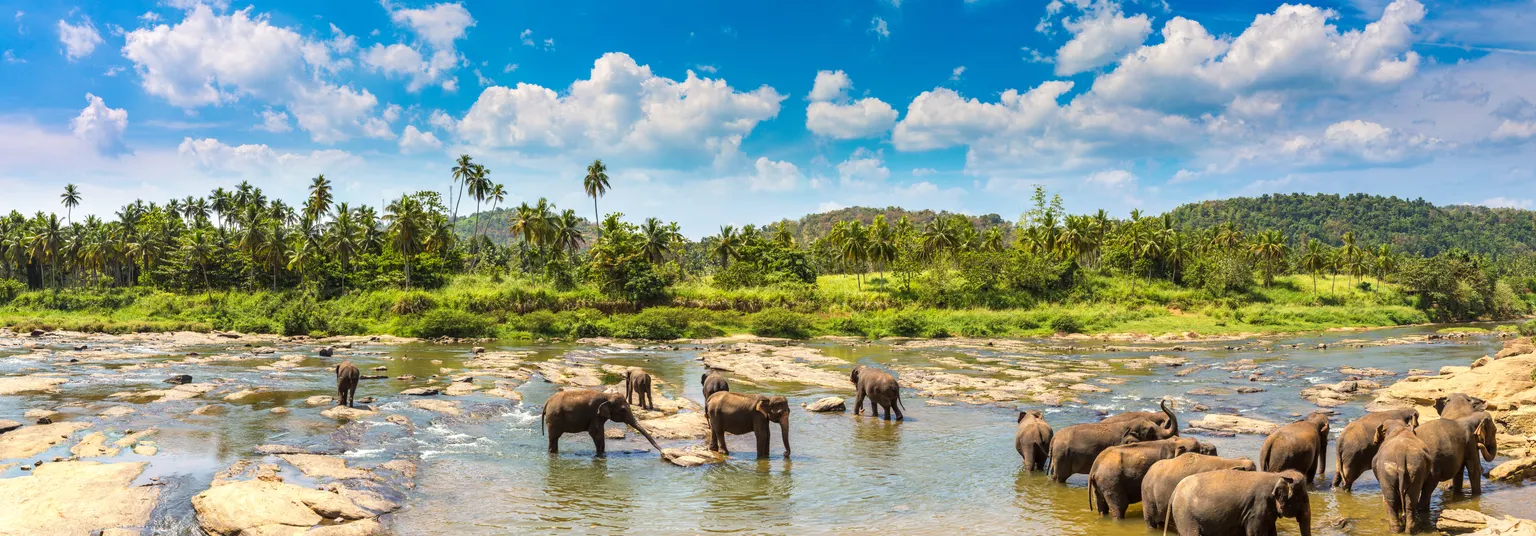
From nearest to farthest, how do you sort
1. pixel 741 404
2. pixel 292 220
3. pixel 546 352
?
pixel 741 404 → pixel 546 352 → pixel 292 220

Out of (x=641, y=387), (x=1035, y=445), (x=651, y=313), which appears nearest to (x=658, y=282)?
(x=651, y=313)

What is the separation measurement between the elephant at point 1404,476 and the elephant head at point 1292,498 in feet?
8.90

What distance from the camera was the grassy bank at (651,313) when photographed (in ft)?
208

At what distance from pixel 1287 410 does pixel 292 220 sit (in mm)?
118681

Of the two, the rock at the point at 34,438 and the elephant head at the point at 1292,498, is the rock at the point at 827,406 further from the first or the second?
the rock at the point at 34,438

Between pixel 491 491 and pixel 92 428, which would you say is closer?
pixel 491 491

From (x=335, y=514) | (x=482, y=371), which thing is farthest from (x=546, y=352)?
(x=335, y=514)

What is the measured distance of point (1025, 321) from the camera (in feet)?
238

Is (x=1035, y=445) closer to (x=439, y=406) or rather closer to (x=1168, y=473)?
(x=1168, y=473)

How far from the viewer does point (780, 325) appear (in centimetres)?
6744

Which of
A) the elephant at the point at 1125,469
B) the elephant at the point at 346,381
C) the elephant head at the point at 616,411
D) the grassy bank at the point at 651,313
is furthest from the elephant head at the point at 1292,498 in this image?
the grassy bank at the point at 651,313

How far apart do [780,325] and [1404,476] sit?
5639 centimetres

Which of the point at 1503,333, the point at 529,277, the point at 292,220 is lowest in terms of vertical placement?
the point at 1503,333

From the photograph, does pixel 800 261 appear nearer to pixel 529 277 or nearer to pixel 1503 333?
pixel 529 277
